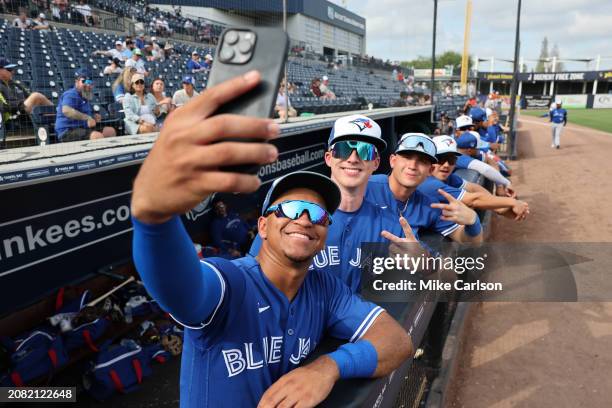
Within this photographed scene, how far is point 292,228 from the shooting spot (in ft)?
4.76

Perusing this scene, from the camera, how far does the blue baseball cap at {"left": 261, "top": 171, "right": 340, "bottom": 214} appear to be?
1.55m

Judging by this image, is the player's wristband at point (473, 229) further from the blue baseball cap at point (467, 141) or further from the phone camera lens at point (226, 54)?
the blue baseball cap at point (467, 141)

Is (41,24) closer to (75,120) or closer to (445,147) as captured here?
(75,120)

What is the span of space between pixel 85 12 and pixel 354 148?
910 centimetres

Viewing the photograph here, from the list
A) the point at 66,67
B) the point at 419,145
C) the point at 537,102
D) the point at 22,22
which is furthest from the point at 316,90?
the point at 537,102

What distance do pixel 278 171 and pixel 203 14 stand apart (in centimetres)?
433

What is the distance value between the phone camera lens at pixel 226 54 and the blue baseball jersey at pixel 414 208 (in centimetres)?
197

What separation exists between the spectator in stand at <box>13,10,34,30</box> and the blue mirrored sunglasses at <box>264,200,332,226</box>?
26.5ft

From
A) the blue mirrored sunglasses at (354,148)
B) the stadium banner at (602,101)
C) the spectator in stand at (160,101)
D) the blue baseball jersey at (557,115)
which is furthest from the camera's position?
the stadium banner at (602,101)

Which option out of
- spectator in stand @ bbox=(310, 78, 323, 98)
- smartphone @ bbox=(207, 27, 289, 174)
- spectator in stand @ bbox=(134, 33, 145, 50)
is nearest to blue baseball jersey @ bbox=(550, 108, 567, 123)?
spectator in stand @ bbox=(310, 78, 323, 98)

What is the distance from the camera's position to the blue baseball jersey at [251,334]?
48.5 inches

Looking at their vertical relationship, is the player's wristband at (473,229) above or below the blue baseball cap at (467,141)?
below

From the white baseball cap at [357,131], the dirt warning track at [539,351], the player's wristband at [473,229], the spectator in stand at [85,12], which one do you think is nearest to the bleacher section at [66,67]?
the spectator in stand at [85,12]

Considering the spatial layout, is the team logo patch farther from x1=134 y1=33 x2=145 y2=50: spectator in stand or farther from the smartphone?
x1=134 y1=33 x2=145 y2=50: spectator in stand
